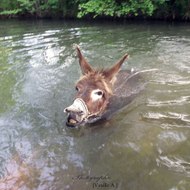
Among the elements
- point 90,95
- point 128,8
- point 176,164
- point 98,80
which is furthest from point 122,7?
point 176,164

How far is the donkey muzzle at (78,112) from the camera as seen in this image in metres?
5.44

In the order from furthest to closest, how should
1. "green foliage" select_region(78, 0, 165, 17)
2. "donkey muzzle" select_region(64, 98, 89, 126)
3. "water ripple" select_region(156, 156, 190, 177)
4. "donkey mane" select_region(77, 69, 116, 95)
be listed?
1. "green foliage" select_region(78, 0, 165, 17)
2. "donkey mane" select_region(77, 69, 116, 95)
3. "donkey muzzle" select_region(64, 98, 89, 126)
4. "water ripple" select_region(156, 156, 190, 177)

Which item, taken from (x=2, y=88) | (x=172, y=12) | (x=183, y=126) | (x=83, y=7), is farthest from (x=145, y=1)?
(x=183, y=126)

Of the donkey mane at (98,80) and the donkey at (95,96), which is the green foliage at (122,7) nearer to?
the donkey at (95,96)

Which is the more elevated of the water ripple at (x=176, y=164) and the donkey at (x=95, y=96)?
the donkey at (x=95, y=96)

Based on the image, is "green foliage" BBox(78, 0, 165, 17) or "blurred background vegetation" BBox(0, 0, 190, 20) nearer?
"green foliage" BBox(78, 0, 165, 17)

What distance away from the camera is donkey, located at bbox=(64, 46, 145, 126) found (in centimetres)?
555

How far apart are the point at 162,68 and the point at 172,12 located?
8.94 metres

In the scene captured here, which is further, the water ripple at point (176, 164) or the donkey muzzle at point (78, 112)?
the donkey muzzle at point (78, 112)

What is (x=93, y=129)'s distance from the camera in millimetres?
6273

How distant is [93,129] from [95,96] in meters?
0.80

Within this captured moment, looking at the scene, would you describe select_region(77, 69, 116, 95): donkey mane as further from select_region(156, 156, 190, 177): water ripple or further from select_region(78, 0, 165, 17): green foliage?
select_region(78, 0, 165, 17): green foliage

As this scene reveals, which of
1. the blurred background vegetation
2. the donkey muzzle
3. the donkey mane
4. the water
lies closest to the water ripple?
the water

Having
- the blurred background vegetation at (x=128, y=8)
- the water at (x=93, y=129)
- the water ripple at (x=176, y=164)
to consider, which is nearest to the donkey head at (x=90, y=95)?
the water at (x=93, y=129)
